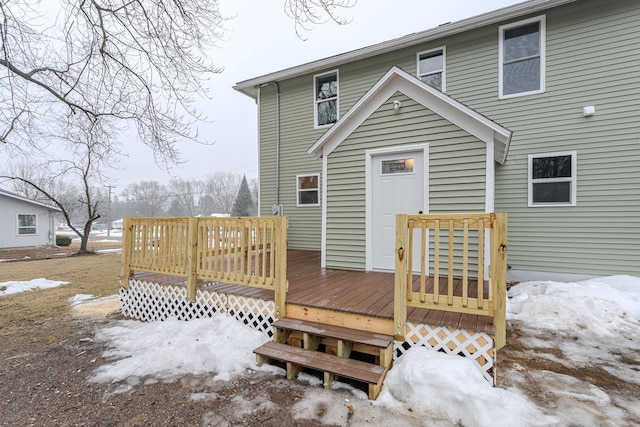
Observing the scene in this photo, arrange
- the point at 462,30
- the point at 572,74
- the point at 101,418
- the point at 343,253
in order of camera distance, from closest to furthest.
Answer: the point at 101,418 → the point at 343,253 → the point at 572,74 → the point at 462,30

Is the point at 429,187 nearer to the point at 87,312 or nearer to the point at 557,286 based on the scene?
the point at 557,286

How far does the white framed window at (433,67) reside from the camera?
693 cm

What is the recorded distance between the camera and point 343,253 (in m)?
5.45

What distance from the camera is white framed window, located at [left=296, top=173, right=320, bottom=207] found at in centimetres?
830

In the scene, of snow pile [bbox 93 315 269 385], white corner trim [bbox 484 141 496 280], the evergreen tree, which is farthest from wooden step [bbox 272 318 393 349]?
the evergreen tree

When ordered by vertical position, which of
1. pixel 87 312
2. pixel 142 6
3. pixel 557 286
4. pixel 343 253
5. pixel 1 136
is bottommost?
pixel 87 312

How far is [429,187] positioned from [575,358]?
2725 millimetres

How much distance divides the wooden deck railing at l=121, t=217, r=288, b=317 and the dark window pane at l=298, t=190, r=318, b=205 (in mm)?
4179

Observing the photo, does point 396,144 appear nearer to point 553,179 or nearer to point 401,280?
point 401,280

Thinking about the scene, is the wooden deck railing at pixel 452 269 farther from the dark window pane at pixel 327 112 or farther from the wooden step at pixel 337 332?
the dark window pane at pixel 327 112

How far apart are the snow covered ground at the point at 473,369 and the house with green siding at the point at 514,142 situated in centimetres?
162

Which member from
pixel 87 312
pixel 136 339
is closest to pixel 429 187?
pixel 136 339

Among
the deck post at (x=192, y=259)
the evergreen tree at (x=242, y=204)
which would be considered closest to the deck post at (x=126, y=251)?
the deck post at (x=192, y=259)

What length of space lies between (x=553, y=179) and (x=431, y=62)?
377 centimetres
